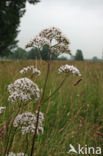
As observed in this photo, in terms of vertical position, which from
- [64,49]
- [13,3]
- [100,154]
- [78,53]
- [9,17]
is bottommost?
[100,154]

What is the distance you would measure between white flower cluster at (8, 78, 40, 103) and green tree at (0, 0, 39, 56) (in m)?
25.3

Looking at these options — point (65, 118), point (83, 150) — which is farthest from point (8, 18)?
point (83, 150)

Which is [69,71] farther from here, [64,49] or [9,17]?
[9,17]

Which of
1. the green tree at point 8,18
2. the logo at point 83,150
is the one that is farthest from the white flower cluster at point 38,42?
the green tree at point 8,18

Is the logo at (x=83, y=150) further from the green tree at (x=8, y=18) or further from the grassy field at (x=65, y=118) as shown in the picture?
the green tree at (x=8, y=18)

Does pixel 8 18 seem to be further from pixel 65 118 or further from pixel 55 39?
pixel 55 39

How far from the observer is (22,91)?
5.70 ft

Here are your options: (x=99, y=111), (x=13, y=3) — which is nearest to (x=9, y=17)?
(x=13, y=3)

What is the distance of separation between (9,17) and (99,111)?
23.9 meters

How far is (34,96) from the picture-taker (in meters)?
1.80

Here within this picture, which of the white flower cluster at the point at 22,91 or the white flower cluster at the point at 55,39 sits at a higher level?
the white flower cluster at the point at 55,39

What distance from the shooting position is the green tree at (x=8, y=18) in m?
26.7

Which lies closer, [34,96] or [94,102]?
[34,96]

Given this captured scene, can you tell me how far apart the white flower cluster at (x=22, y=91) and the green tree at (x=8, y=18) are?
25.3m
